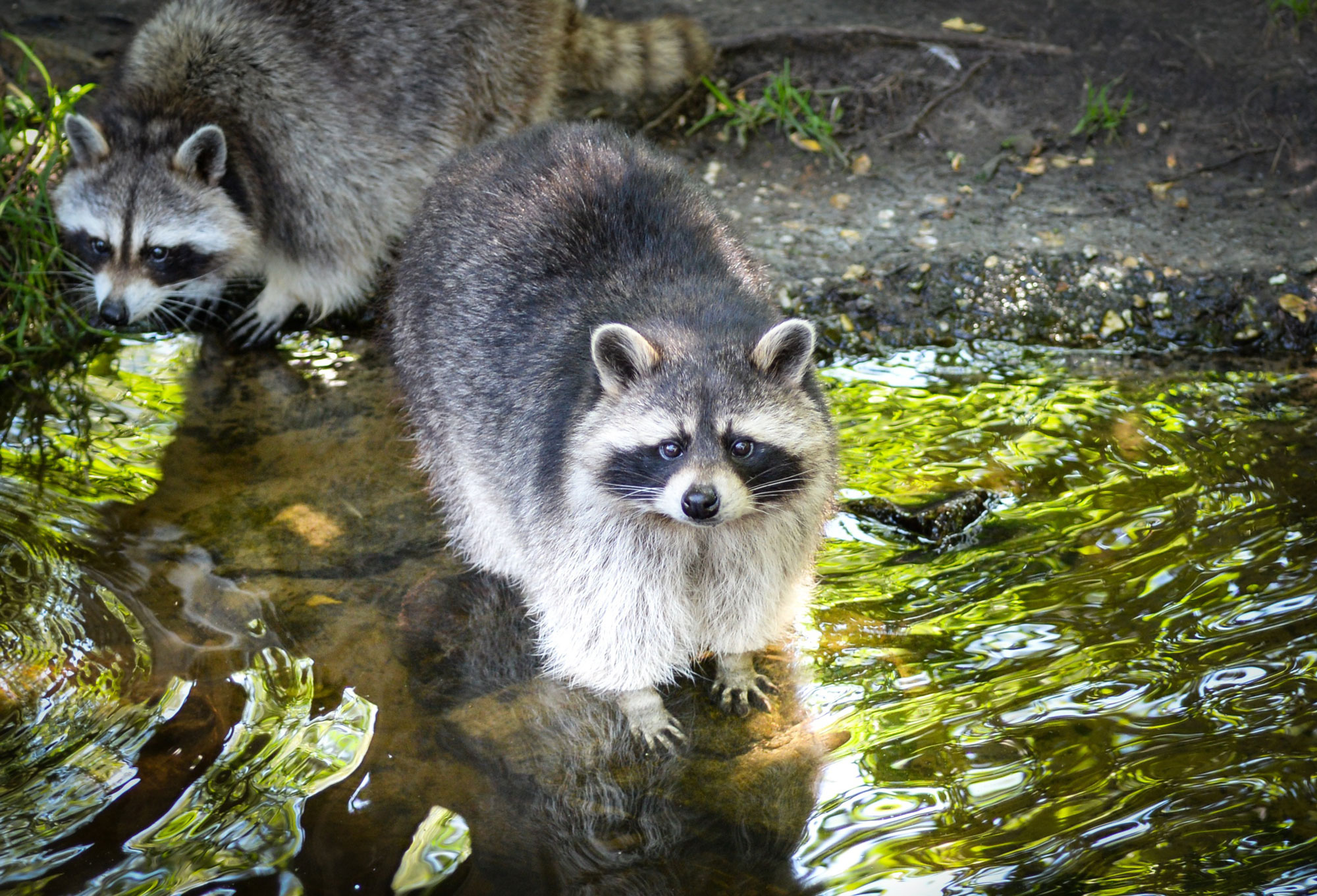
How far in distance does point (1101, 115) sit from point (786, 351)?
284cm

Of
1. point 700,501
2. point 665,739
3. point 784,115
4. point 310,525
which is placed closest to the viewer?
point 700,501

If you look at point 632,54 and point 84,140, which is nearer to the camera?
point 84,140

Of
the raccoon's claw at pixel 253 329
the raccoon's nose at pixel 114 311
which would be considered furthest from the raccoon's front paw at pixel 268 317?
the raccoon's nose at pixel 114 311

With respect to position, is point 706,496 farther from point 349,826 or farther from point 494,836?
point 349,826

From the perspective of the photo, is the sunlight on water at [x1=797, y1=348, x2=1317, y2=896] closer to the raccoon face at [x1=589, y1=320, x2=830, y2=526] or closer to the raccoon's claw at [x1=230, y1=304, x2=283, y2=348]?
the raccoon face at [x1=589, y1=320, x2=830, y2=526]

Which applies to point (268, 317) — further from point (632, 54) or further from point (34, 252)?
point (632, 54)

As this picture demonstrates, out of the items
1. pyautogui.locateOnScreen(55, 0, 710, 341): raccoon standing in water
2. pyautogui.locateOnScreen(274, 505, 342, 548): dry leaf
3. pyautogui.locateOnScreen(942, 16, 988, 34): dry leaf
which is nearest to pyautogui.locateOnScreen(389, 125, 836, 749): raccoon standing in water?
pyautogui.locateOnScreen(274, 505, 342, 548): dry leaf

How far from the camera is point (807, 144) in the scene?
196 inches

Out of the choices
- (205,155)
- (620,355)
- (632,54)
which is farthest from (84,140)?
(620,355)

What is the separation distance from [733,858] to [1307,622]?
146 cm

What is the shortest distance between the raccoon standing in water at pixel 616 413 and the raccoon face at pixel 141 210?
46.1 inches

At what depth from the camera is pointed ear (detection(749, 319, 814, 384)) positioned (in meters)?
2.55

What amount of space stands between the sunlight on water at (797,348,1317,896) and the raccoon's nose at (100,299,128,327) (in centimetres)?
244

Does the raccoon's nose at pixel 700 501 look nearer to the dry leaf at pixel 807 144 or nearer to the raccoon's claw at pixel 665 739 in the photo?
the raccoon's claw at pixel 665 739
